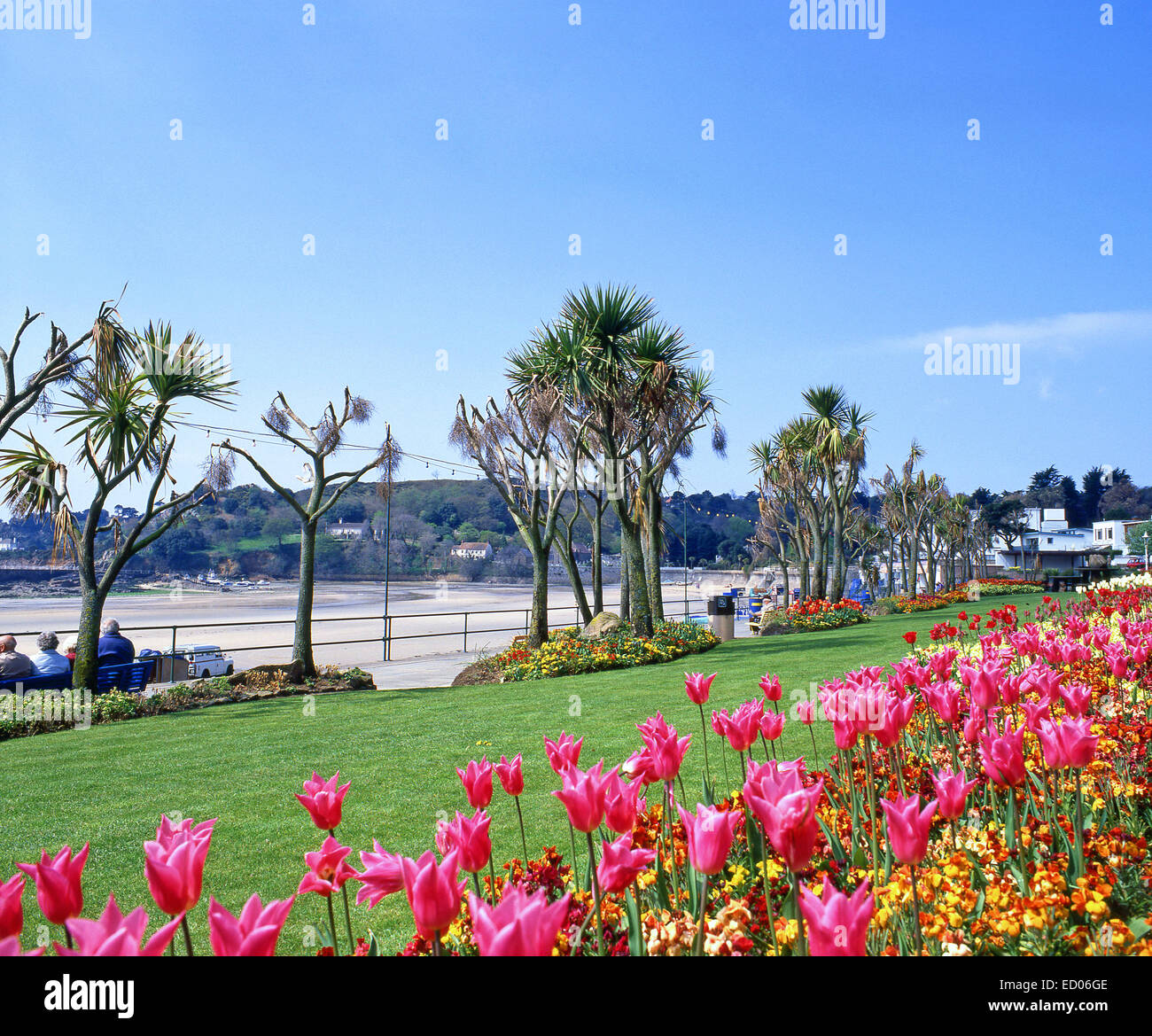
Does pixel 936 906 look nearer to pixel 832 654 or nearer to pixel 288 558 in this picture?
pixel 832 654

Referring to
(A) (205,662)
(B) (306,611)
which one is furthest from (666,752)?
(A) (205,662)

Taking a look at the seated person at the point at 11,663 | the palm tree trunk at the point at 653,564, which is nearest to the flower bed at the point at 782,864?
the seated person at the point at 11,663

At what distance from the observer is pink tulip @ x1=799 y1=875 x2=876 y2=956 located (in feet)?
3.66

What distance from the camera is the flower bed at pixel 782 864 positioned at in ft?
3.95

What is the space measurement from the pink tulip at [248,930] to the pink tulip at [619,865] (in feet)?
2.08

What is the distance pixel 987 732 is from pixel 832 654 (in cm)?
1148

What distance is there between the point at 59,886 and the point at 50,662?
11674 mm

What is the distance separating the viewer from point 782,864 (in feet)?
8.12

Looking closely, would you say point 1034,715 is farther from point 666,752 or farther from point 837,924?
point 837,924

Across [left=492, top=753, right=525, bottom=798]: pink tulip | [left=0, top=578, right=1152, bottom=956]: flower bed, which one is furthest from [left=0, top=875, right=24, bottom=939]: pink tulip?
[left=492, top=753, right=525, bottom=798]: pink tulip

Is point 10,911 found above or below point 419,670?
above

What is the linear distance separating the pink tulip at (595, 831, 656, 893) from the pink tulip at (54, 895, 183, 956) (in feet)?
2.50

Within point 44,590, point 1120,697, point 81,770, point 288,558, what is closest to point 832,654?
point 1120,697
